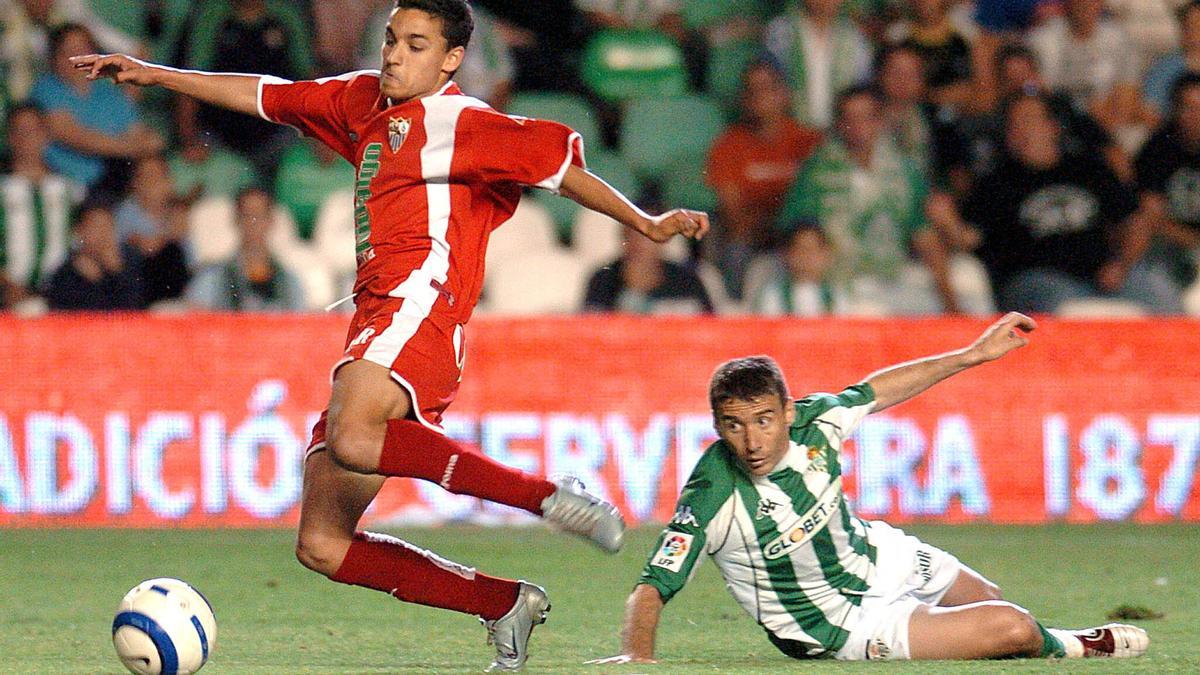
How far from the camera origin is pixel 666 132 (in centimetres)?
1179

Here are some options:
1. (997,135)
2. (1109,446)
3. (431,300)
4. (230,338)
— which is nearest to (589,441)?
(230,338)

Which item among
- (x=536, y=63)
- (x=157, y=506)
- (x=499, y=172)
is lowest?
(x=157, y=506)

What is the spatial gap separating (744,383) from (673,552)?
1.71 ft

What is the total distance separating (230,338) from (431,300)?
203 inches

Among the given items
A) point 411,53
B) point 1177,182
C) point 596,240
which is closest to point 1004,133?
point 1177,182

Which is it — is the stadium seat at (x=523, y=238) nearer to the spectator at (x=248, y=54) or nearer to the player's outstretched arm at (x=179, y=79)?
the spectator at (x=248, y=54)

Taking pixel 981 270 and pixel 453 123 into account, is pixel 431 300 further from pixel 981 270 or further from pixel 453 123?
pixel 981 270

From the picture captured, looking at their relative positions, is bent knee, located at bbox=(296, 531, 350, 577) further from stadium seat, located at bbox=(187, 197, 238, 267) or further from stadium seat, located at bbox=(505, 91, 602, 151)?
stadium seat, located at bbox=(505, 91, 602, 151)

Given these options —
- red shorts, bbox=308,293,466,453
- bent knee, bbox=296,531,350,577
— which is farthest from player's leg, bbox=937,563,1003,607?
bent knee, bbox=296,531,350,577

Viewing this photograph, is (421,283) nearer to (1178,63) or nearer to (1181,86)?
(1181,86)

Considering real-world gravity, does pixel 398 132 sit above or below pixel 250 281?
above

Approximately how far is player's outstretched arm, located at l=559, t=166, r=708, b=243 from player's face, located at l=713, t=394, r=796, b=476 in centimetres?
59

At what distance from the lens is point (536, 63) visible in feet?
39.5

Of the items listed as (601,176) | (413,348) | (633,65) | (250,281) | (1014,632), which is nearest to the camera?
(413,348)
